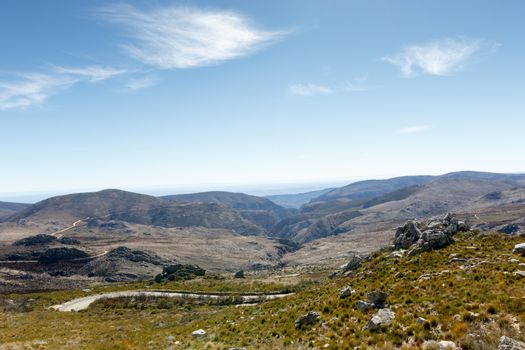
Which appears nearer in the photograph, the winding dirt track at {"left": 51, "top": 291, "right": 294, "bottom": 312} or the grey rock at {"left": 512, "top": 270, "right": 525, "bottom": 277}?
the grey rock at {"left": 512, "top": 270, "right": 525, "bottom": 277}

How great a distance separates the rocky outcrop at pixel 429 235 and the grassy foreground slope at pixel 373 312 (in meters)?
1.15

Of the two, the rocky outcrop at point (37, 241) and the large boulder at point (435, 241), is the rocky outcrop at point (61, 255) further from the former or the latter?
the large boulder at point (435, 241)

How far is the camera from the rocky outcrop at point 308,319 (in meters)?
22.5

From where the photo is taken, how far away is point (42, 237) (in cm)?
17388

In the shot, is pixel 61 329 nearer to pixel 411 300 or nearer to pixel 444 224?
pixel 411 300

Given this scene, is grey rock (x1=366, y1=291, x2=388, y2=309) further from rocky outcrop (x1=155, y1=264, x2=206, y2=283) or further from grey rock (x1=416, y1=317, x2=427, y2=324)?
rocky outcrop (x1=155, y1=264, x2=206, y2=283)

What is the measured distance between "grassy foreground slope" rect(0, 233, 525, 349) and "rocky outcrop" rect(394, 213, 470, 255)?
1.15 meters

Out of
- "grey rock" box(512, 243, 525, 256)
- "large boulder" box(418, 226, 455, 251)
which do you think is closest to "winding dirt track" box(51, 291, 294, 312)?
"large boulder" box(418, 226, 455, 251)

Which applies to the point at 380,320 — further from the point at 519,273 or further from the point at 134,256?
the point at 134,256

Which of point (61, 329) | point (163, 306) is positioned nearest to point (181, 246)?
point (163, 306)

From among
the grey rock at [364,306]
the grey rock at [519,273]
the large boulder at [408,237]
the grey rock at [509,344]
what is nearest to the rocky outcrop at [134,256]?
the large boulder at [408,237]

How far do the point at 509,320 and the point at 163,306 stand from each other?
40.9 metres

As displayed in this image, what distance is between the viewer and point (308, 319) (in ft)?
74.5

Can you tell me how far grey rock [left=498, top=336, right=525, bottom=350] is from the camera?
42.1 ft
